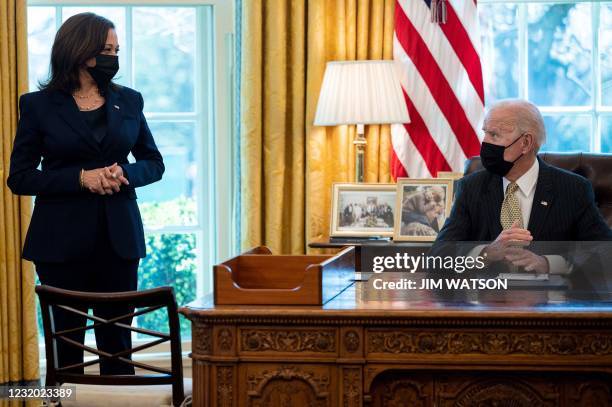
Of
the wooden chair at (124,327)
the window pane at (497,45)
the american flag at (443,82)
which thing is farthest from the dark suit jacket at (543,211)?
the window pane at (497,45)

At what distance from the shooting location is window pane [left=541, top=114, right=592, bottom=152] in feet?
16.2

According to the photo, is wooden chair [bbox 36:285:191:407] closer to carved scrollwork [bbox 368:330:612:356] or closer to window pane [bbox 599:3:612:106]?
carved scrollwork [bbox 368:330:612:356]

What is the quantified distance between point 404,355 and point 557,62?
9.70 feet

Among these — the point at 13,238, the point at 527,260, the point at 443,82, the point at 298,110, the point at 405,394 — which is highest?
the point at 443,82

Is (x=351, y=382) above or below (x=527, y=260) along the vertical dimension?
below

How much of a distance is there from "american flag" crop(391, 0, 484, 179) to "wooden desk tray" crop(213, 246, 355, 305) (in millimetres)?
1855

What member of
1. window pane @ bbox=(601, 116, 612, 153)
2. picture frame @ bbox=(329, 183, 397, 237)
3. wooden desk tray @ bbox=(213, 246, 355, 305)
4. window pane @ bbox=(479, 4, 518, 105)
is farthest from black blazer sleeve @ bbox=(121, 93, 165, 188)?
window pane @ bbox=(601, 116, 612, 153)

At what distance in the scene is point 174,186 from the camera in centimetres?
502

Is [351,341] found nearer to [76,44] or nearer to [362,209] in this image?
[76,44]

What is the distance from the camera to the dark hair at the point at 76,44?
3.24 m

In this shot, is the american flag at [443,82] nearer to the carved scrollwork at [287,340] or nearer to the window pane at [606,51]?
the window pane at [606,51]

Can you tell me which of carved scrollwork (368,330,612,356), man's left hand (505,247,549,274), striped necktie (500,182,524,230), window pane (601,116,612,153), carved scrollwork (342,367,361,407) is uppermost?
window pane (601,116,612,153)

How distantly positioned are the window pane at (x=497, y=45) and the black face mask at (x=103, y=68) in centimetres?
229

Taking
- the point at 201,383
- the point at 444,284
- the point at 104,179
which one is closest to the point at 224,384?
the point at 201,383
